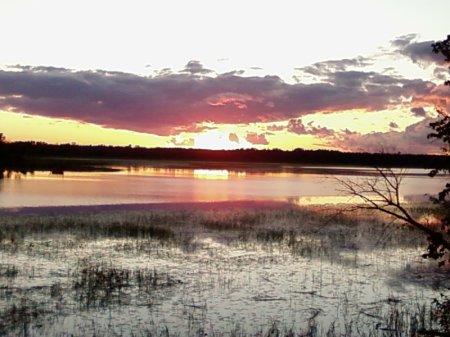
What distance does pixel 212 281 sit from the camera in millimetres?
16438

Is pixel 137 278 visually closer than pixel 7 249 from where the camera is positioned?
Yes

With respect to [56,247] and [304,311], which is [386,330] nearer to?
[304,311]

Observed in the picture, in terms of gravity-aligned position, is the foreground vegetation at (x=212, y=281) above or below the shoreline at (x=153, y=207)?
below

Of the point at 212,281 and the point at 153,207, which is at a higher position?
the point at 153,207

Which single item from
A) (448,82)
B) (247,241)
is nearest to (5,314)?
(448,82)

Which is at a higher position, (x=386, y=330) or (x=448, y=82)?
(x=448, y=82)

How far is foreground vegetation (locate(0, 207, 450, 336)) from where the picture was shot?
12391mm

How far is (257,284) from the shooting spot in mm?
16297

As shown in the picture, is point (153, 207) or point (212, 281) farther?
point (153, 207)

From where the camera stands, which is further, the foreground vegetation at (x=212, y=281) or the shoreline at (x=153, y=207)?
the shoreline at (x=153, y=207)

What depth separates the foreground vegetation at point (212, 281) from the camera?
40.7 ft

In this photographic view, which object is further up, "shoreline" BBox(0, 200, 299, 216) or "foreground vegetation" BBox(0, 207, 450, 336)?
"shoreline" BBox(0, 200, 299, 216)

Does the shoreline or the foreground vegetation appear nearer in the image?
the foreground vegetation

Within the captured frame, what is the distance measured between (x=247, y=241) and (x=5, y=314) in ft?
42.9
